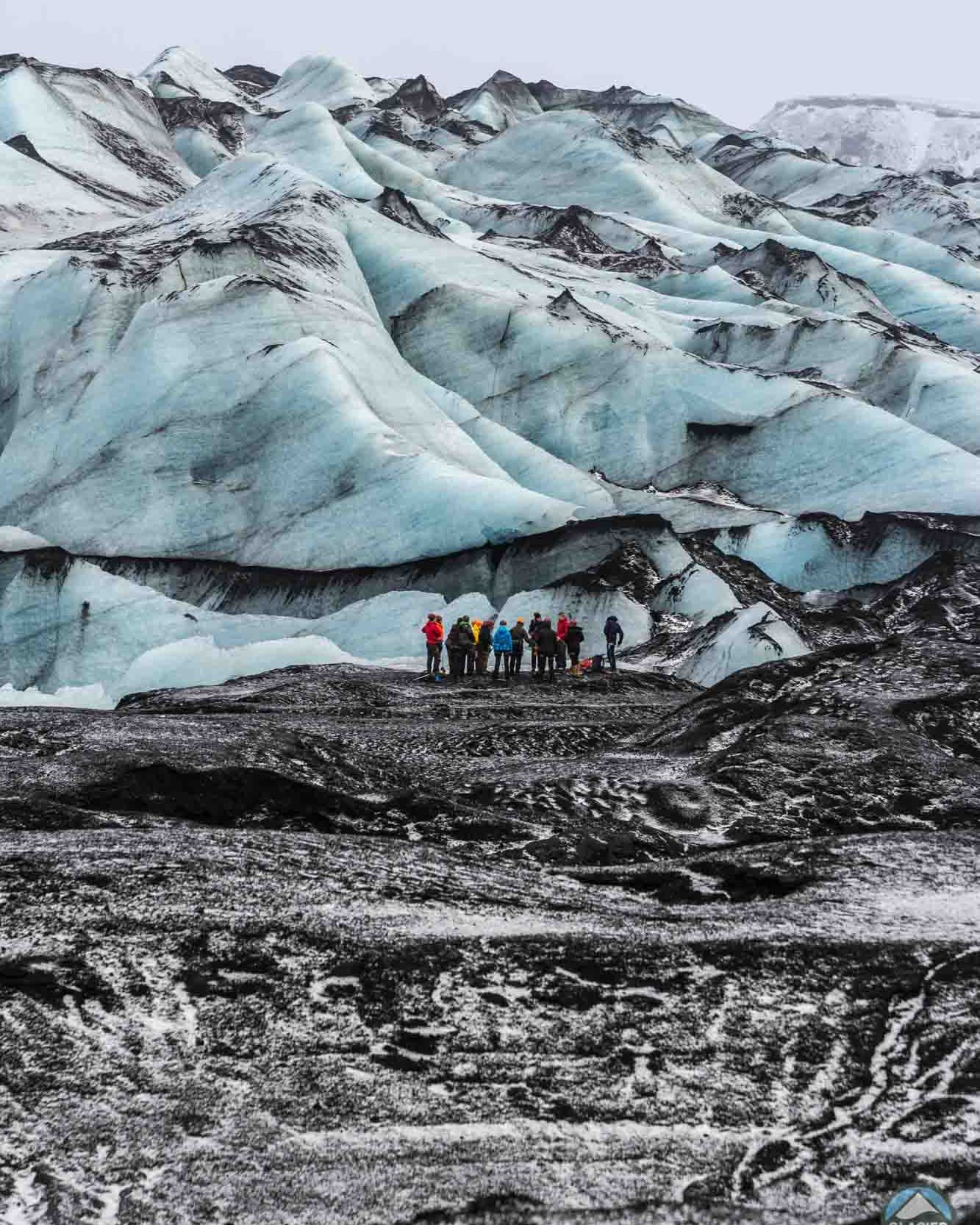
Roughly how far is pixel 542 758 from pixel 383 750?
1987 millimetres

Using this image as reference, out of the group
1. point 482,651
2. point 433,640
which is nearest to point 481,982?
point 433,640

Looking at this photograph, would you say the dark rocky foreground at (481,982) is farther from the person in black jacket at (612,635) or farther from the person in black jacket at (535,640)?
the person in black jacket at (612,635)

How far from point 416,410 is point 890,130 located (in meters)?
141

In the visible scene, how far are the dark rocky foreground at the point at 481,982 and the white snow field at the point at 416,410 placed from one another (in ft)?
39.8

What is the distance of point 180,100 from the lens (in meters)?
79.2

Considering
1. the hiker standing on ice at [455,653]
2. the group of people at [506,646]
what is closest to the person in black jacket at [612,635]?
the group of people at [506,646]

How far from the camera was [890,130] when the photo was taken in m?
157

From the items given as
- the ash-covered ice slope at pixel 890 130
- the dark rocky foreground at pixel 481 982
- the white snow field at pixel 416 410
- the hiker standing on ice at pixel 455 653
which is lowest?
the dark rocky foreground at pixel 481 982

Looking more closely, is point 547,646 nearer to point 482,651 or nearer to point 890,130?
point 482,651

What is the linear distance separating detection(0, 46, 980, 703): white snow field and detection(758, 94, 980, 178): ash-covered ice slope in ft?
318

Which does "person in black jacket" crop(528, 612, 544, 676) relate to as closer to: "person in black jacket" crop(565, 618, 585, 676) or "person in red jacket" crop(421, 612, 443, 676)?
"person in black jacket" crop(565, 618, 585, 676)

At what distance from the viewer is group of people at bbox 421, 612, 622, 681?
2227 centimetres

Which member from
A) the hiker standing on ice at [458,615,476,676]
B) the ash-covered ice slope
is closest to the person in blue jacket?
the hiker standing on ice at [458,615,476,676]

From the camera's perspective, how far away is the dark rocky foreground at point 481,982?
6492 mm
